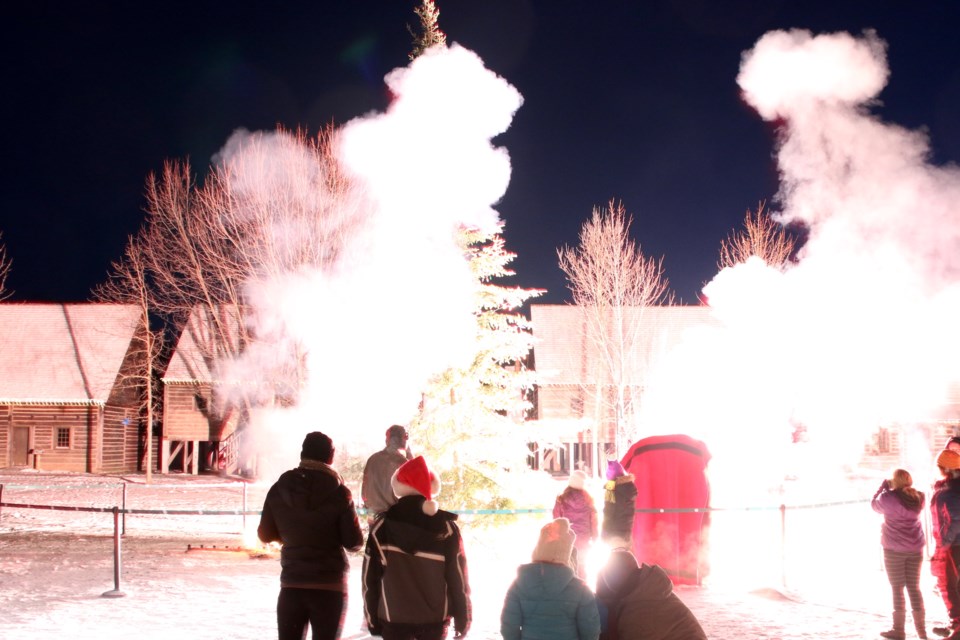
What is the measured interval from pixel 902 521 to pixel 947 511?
417mm

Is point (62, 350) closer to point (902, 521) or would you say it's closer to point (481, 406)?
point (481, 406)

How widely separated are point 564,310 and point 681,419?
24930 mm

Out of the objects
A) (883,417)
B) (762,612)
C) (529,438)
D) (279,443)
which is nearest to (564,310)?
(883,417)

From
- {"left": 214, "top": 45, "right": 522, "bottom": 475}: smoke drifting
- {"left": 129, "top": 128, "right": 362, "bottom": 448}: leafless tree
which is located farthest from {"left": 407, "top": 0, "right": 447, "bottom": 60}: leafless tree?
{"left": 129, "top": 128, "right": 362, "bottom": 448}: leafless tree

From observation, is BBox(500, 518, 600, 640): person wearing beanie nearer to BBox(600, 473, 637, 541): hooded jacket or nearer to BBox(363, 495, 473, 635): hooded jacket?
BBox(363, 495, 473, 635): hooded jacket

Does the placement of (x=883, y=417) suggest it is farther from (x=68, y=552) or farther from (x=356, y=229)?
(x=68, y=552)

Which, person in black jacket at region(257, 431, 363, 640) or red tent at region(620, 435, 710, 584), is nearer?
person in black jacket at region(257, 431, 363, 640)

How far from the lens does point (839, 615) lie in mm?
9148

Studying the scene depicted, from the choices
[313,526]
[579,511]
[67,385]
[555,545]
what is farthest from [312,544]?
[67,385]

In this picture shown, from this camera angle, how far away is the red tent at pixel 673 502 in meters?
10.9

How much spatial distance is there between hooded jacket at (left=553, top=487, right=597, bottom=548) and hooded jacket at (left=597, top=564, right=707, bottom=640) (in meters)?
4.77

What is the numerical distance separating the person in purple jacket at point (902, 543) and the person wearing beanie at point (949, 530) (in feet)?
0.63

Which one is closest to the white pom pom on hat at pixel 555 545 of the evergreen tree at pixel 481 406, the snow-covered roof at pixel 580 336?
the evergreen tree at pixel 481 406

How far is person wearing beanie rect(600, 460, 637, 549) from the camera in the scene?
379 inches
